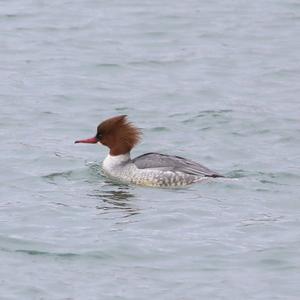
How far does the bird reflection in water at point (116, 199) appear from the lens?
1563 centimetres

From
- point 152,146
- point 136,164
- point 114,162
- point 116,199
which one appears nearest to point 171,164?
point 136,164

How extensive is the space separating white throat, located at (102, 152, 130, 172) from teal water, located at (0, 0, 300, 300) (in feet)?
0.61

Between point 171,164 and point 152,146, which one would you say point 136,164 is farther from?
point 152,146

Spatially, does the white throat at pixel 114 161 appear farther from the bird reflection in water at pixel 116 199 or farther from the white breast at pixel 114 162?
the bird reflection in water at pixel 116 199

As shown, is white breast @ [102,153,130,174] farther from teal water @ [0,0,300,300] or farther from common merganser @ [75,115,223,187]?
teal water @ [0,0,300,300]

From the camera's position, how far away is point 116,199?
16281mm

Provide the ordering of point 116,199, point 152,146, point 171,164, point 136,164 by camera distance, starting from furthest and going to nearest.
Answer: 1. point 152,146
2. point 136,164
3. point 171,164
4. point 116,199

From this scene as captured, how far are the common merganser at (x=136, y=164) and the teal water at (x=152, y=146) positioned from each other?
21cm

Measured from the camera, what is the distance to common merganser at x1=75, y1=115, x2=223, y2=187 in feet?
55.8

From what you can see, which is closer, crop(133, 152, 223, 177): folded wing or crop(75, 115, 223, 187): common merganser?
crop(133, 152, 223, 177): folded wing

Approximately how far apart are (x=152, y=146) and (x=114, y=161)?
148cm

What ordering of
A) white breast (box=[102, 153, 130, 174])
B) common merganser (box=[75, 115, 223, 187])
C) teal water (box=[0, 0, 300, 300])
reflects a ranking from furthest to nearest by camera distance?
white breast (box=[102, 153, 130, 174]) < common merganser (box=[75, 115, 223, 187]) < teal water (box=[0, 0, 300, 300])

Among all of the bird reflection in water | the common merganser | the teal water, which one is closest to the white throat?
the common merganser

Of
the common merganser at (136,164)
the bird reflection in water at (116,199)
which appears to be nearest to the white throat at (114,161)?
the common merganser at (136,164)
